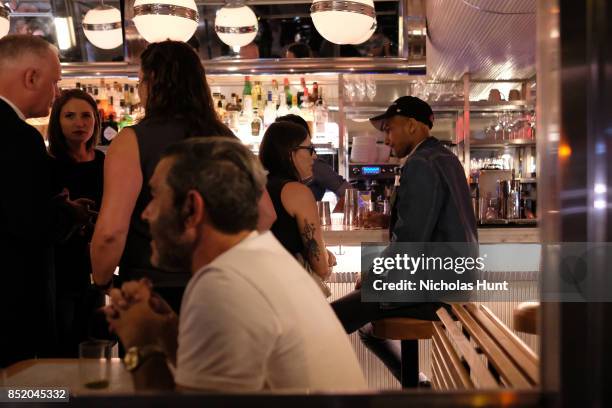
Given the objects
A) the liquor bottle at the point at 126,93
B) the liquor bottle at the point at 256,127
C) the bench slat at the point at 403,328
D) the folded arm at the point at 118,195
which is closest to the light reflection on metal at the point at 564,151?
the folded arm at the point at 118,195

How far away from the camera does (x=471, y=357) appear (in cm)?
131

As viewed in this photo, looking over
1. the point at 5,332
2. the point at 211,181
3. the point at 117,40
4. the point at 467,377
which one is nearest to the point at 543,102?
the point at 211,181

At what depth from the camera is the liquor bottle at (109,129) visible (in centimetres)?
453

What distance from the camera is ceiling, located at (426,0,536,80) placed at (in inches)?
204

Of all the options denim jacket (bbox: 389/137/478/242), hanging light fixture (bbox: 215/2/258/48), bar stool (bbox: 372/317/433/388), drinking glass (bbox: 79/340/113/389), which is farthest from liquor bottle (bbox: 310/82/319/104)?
drinking glass (bbox: 79/340/113/389)

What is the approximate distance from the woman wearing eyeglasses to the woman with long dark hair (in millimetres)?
269

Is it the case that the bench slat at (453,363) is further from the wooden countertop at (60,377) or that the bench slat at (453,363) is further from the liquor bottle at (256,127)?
the liquor bottle at (256,127)

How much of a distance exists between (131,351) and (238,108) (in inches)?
152

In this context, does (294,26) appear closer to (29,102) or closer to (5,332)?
(29,102)

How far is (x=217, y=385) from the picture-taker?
35.0 inches

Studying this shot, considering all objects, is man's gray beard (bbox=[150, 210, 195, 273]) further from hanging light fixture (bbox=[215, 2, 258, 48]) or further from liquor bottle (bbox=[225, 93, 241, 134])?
liquor bottle (bbox=[225, 93, 241, 134])

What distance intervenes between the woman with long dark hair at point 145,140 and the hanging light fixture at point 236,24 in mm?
2163

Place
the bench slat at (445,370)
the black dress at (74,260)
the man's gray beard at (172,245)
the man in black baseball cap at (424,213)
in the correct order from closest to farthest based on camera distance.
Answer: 1. the man's gray beard at (172,245)
2. the bench slat at (445,370)
3. the black dress at (74,260)
4. the man in black baseball cap at (424,213)

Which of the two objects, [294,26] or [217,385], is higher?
[294,26]
